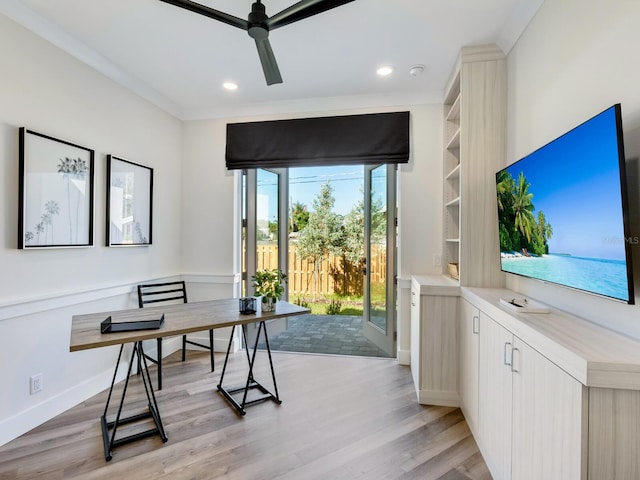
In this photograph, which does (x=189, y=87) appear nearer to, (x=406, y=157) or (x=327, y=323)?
(x=406, y=157)

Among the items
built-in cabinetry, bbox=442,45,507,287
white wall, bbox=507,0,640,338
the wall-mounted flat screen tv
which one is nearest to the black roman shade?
built-in cabinetry, bbox=442,45,507,287

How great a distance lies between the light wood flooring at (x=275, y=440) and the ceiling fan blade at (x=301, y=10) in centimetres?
253

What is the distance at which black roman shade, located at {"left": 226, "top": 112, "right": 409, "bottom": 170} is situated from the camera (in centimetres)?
321

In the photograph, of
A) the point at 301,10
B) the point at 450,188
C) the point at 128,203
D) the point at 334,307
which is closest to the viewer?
the point at 301,10

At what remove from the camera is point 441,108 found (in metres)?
3.14

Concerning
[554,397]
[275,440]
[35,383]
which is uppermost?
[554,397]

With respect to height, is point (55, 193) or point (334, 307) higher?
point (55, 193)

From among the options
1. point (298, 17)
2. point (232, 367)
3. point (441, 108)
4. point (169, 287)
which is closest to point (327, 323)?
point (232, 367)

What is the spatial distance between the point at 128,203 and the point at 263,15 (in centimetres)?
207

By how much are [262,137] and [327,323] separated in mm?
2911

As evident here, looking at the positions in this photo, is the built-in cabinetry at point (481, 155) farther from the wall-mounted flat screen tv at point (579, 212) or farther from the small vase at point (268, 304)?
the small vase at point (268, 304)

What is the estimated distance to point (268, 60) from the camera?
196cm

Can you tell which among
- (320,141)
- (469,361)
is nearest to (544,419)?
(469,361)

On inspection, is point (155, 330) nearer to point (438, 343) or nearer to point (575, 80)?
point (438, 343)
